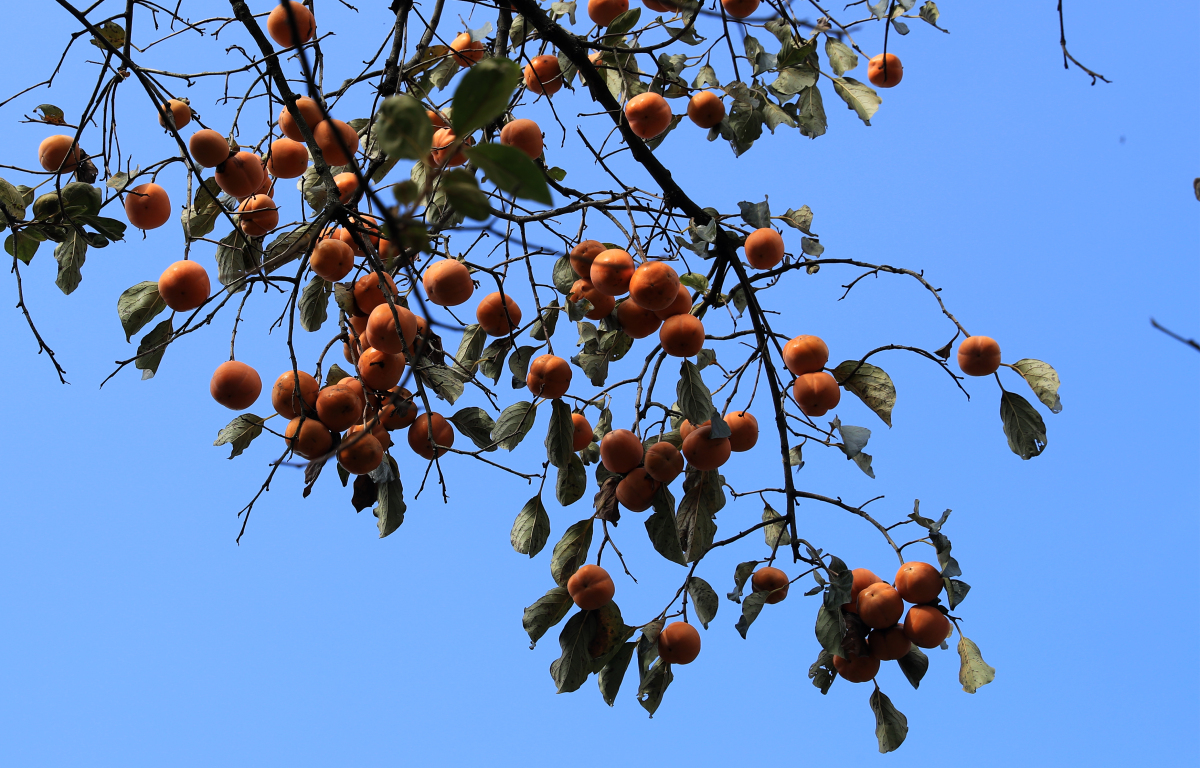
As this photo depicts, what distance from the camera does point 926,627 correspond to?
163 centimetres

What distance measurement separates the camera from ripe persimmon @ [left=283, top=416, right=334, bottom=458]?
150 centimetres

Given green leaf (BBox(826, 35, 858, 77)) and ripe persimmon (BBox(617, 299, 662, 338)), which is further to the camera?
green leaf (BBox(826, 35, 858, 77))

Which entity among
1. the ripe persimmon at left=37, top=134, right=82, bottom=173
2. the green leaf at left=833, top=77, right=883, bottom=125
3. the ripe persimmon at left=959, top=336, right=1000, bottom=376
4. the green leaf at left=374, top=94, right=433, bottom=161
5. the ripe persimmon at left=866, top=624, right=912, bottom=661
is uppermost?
the green leaf at left=833, top=77, right=883, bottom=125

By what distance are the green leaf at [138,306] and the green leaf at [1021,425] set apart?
1713 millimetres

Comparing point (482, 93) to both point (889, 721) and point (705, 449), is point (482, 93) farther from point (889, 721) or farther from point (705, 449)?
point (889, 721)

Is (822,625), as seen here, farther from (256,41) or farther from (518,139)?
(256,41)

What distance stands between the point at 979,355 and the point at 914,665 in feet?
2.11

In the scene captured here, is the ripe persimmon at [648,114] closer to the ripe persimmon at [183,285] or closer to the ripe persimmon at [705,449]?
the ripe persimmon at [705,449]

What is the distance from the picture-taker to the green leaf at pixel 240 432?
5.45 ft

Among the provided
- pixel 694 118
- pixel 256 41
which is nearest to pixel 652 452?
pixel 694 118

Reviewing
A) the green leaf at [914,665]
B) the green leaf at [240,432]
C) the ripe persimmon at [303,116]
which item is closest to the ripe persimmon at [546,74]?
the ripe persimmon at [303,116]

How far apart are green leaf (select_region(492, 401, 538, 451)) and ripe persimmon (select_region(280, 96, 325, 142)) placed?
2.15 feet

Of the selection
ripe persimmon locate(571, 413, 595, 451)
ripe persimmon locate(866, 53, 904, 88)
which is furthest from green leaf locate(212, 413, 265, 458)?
ripe persimmon locate(866, 53, 904, 88)

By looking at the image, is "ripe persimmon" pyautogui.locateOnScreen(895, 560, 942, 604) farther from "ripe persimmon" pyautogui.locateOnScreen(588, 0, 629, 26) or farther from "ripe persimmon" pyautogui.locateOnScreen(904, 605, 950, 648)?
"ripe persimmon" pyautogui.locateOnScreen(588, 0, 629, 26)
